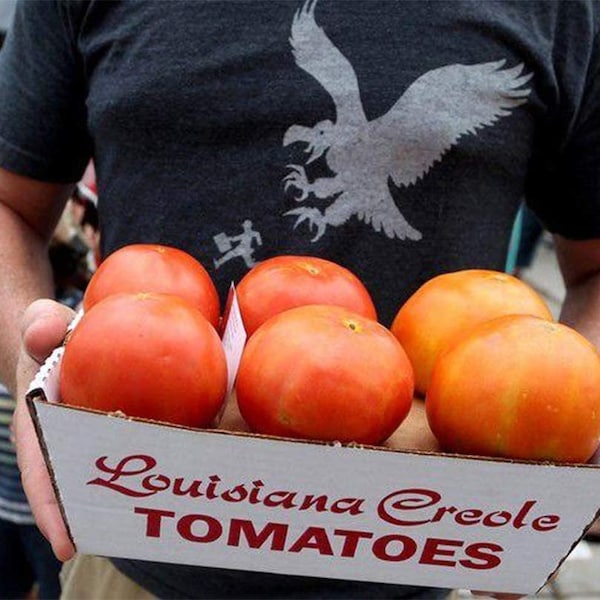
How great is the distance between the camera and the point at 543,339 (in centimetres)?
82

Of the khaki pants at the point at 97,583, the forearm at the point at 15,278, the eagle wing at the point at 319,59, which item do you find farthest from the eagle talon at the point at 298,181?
the khaki pants at the point at 97,583

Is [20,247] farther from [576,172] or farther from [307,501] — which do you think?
[576,172]

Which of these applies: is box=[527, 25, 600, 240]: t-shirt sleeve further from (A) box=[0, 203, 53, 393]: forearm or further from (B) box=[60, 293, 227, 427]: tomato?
(A) box=[0, 203, 53, 393]: forearm

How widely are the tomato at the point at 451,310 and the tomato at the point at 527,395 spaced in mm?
112

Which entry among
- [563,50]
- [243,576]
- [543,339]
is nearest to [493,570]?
[543,339]

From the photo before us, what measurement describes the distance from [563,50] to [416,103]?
275 millimetres

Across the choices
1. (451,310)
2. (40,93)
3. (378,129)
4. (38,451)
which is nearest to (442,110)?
(378,129)

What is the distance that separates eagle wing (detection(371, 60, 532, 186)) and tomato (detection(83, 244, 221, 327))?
1.43 feet

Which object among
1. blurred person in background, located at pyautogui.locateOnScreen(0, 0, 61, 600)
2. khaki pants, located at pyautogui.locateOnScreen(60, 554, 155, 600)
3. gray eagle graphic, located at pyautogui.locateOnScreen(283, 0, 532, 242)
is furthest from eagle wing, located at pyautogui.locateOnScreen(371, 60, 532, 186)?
blurred person in background, located at pyautogui.locateOnScreen(0, 0, 61, 600)

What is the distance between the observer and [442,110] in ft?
4.05

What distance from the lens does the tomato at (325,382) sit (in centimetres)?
80

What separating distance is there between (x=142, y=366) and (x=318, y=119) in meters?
0.60

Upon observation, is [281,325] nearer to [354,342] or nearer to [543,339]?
[354,342]

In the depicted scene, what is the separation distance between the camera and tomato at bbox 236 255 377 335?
0.96 meters
